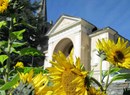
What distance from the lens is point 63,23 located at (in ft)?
88.1

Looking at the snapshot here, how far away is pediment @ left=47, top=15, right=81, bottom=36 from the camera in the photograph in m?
25.6

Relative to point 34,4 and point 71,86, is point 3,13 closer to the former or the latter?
point 71,86

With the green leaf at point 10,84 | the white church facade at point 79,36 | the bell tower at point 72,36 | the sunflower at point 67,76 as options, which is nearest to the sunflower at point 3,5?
the green leaf at point 10,84

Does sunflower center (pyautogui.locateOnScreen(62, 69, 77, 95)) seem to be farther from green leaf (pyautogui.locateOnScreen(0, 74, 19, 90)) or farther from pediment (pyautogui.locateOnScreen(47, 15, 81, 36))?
pediment (pyautogui.locateOnScreen(47, 15, 81, 36))

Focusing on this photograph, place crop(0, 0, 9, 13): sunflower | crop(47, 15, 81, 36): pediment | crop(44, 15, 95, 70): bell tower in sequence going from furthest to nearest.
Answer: crop(47, 15, 81, 36): pediment → crop(44, 15, 95, 70): bell tower → crop(0, 0, 9, 13): sunflower

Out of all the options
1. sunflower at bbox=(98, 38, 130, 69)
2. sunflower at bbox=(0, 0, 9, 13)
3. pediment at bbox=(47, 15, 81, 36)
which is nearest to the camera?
sunflower at bbox=(98, 38, 130, 69)

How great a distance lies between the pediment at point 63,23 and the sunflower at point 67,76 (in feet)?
78.7

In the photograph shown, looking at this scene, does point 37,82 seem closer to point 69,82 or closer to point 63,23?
point 69,82

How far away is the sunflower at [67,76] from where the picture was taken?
1.01 meters

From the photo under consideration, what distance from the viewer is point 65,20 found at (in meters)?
26.8

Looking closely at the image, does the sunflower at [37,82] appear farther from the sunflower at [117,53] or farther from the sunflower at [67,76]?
the sunflower at [117,53]

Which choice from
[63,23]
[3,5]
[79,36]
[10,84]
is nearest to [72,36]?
[79,36]

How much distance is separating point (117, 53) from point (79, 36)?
23415 millimetres

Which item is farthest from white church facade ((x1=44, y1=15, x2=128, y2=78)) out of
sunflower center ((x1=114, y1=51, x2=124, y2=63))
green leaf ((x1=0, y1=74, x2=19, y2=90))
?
green leaf ((x1=0, y1=74, x2=19, y2=90))
